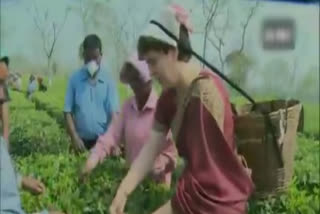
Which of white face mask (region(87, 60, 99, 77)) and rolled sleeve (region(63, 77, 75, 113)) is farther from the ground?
white face mask (region(87, 60, 99, 77))

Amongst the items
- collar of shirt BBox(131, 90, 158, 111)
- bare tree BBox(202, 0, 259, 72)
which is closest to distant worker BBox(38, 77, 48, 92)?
collar of shirt BBox(131, 90, 158, 111)

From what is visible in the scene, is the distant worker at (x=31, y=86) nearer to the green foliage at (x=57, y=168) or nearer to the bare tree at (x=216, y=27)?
the green foliage at (x=57, y=168)

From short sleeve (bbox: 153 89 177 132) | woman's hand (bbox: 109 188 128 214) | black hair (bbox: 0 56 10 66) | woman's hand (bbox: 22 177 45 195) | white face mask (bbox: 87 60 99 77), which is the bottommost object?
woman's hand (bbox: 109 188 128 214)

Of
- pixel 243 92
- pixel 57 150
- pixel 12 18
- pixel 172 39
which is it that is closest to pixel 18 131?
pixel 57 150

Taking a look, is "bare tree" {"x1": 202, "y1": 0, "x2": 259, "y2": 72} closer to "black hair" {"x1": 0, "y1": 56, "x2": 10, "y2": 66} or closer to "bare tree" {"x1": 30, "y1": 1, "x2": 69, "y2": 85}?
"bare tree" {"x1": 30, "y1": 1, "x2": 69, "y2": 85}

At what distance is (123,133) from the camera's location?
2.71 metres

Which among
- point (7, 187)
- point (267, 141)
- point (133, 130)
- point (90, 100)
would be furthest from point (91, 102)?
point (267, 141)

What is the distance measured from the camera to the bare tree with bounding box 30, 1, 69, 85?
2.63 m

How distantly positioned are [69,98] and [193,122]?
400 millimetres

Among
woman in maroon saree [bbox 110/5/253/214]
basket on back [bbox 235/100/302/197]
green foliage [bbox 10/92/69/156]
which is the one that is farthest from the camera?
basket on back [bbox 235/100/302/197]

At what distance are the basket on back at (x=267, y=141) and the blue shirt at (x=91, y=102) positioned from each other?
1.22ft

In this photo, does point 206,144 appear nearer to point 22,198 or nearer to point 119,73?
point 119,73

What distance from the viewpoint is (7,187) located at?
2.40 metres

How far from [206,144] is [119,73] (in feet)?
1.16
